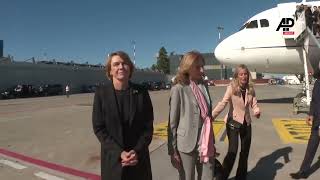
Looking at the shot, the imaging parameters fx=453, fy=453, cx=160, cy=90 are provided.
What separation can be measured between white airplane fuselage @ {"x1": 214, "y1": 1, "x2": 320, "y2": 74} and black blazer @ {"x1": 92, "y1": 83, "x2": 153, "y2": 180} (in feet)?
53.4

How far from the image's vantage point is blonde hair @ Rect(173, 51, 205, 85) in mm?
4941

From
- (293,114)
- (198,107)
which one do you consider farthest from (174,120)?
(293,114)

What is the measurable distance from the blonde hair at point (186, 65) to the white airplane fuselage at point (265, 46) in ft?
50.7

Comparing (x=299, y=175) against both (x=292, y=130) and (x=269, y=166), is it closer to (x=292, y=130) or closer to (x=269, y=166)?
(x=269, y=166)

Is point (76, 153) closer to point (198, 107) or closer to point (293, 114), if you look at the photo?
point (198, 107)

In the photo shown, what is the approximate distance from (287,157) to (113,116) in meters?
5.43

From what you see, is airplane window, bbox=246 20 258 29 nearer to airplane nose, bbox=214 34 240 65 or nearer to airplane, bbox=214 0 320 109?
airplane, bbox=214 0 320 109

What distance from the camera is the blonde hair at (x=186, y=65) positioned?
16.2 feet

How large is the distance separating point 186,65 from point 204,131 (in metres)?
0.75

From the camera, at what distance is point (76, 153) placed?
1002 cm

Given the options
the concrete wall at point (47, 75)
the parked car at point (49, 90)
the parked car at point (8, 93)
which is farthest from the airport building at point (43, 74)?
the parked car at point (49, 90)

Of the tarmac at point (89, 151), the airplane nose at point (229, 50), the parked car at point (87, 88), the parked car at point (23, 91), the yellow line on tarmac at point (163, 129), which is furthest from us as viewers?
the parked car at point (87, 88)

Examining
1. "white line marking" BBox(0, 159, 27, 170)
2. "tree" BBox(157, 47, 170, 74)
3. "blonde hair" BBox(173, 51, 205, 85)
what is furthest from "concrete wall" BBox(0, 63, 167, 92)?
"tree" BBox(157, 47, 170, 74)

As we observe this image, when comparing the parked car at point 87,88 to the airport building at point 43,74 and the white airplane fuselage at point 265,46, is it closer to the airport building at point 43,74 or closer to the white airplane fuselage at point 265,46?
the airport building at point 43,74
